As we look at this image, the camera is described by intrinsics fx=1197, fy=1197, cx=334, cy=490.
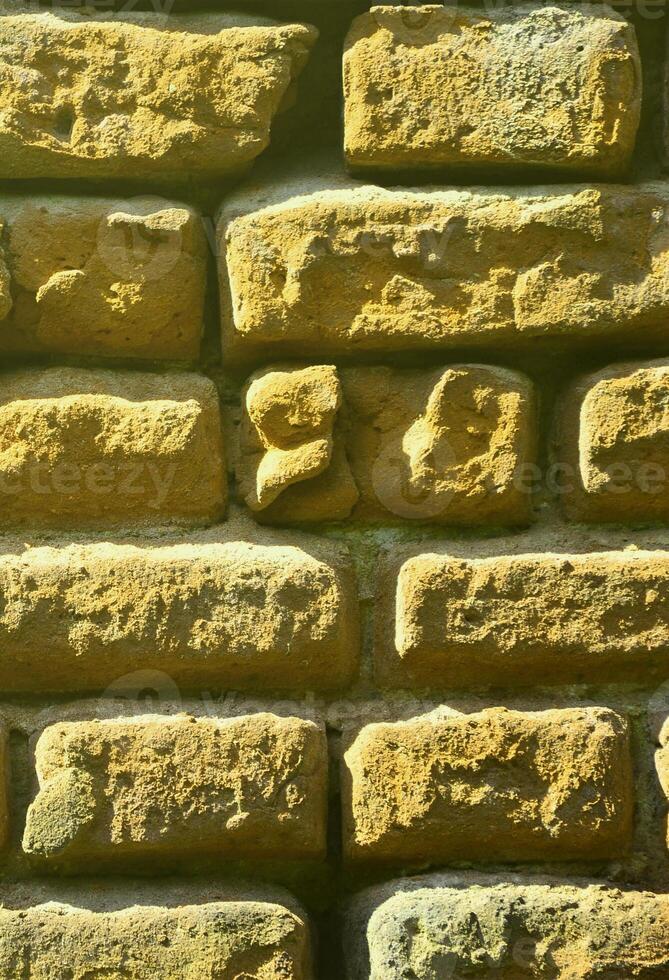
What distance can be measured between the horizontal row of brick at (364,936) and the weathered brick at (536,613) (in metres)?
0.21

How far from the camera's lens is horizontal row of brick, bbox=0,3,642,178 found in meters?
1.15

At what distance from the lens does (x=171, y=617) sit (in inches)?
43.2

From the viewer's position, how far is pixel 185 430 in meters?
1.14

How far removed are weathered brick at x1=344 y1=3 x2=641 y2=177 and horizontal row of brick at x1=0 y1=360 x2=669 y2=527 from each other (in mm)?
214

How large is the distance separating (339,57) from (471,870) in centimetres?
80

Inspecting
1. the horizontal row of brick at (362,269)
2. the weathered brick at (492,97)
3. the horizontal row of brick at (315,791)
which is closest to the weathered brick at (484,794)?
the horizontal row of brick at (315,791)

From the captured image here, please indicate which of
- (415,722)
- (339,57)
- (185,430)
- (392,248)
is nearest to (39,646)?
(185,430)

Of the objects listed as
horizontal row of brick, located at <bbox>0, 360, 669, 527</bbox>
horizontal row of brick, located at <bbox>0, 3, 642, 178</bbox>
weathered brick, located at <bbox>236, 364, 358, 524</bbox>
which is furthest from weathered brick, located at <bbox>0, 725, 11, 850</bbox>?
horizontal row of brick, located at <bbox>0, 3, 642, 178</bbox>

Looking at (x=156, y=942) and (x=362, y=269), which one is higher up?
(x=362, y=269)

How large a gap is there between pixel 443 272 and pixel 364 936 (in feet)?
2.00

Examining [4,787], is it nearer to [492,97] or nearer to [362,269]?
[362,269]

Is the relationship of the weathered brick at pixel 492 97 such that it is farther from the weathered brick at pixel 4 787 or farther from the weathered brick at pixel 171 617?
the weathered brick at pixel 4 787

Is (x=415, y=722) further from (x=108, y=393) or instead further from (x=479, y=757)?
(x=108, y=393)

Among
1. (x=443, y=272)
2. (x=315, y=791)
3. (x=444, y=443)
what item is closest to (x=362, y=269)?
A: (x=443, y=272)
